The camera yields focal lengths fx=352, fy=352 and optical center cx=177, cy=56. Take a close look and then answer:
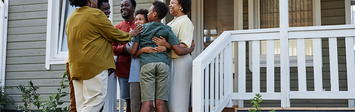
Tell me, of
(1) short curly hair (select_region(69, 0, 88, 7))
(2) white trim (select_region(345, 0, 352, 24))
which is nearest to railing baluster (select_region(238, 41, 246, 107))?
(1) short curly hair (select_region(69, 0, 88, 7))

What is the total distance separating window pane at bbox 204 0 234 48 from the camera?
18.5 feet

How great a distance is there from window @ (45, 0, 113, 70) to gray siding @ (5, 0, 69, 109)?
13cm

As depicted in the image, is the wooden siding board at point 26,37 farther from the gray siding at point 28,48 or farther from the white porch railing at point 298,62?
the white porch railing at point 298,62

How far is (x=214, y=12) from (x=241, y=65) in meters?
2.17

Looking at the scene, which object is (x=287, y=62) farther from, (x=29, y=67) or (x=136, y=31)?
(x=29, y=67)

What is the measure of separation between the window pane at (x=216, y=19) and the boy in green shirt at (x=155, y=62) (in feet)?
9.07

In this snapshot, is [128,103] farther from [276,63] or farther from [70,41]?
[276,63]

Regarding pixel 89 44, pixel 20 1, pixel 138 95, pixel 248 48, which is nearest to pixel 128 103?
pixel 138 95

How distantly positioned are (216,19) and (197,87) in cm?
296

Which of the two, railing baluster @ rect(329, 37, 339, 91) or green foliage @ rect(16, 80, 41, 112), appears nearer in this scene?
railing baluster @ rect(329, 37, 339, 91)

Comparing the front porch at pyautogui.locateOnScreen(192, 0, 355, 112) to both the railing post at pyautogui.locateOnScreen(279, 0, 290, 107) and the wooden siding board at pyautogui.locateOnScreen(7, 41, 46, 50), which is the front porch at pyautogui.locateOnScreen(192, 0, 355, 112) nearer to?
the railing post at pyautogui.locateOnScreen(279, 0, 290, 107)

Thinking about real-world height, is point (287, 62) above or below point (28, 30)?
below

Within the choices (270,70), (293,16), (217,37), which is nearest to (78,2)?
(270,70)

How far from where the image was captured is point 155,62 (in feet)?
9.31
